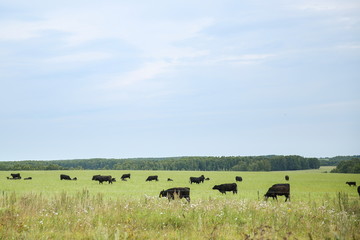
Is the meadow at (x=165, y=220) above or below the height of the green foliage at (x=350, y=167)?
above

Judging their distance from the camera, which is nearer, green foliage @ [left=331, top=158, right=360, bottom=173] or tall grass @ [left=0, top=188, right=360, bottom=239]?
tall grass @ [left=0, top=188, right=360, bottom=239]

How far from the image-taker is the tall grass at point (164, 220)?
1051 centimetres

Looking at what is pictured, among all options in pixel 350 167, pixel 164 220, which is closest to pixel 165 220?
pixel 164 220

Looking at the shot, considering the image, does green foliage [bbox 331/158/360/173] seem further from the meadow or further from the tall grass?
the meadow

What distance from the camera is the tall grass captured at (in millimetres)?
10508

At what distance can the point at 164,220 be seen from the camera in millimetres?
12477

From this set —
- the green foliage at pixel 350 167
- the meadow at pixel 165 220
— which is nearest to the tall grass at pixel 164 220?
the meadow at pixel 165 220

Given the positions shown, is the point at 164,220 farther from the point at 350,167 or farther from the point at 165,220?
the point at 350,167

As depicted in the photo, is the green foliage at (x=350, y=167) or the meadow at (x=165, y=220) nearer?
the meadow at (x=165, y=220)

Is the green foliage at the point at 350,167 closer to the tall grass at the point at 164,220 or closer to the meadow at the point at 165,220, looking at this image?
the tall grass at the point at 164,220

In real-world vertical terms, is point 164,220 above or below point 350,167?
above

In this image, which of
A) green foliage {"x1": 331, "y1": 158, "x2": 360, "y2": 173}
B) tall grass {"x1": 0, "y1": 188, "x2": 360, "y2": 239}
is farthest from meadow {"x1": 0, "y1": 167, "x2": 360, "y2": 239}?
green foliage {"x1": 331, "y1": 158, "x2": 360, "y2": 173}

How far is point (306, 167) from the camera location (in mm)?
156000

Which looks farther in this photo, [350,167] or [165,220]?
[350,167]
